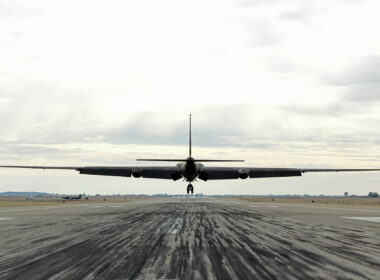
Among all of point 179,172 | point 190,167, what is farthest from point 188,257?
point 179,172

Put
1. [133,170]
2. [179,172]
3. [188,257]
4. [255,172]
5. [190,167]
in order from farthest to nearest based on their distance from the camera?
[255,172], [133,170], [179,172], [190,167], [188,257]

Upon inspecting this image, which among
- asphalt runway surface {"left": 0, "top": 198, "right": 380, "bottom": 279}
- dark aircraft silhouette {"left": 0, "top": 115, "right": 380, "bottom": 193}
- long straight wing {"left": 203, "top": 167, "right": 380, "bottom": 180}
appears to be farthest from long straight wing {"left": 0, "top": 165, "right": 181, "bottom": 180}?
asphalt runway surface {"left": 0, "top": 198, "right": 380, "bottom": 279}

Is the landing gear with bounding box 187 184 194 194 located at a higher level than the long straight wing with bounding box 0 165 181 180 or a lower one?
lower

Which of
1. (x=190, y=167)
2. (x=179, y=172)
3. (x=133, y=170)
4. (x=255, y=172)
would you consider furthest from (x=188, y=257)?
(x=255, y=172)

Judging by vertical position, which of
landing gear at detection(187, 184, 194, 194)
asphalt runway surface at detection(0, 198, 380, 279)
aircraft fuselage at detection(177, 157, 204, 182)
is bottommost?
asphalt runway surface at detection(0, 198, 380, 279)

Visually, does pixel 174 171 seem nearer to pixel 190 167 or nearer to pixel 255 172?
pixel 190 167

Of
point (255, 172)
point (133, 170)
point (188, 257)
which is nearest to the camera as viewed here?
point (188, 257)

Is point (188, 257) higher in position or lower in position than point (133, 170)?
lower

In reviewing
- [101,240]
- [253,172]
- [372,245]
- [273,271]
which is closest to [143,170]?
[253,172]

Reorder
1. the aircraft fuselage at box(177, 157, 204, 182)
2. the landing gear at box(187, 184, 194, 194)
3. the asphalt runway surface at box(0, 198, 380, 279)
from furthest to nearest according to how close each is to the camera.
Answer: the landing gear at box(187, 184, 194, 194), the aircraft fuselage at box(177, 157, 204, 182), the asphalt runway surface at box(0, 198, 380, 279)

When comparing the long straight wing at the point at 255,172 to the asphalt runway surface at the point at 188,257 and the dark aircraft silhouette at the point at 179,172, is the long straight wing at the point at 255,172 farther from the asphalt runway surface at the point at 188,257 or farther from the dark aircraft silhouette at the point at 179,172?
the asphalt runway surface at the point at 188,257

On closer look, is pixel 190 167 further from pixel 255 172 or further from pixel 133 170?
pixel 255 172

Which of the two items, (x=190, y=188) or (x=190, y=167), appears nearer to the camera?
(x=190, y=167)

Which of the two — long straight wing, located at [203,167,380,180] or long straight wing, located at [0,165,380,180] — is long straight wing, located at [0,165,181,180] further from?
long straight wing, located at [203,167,380,180]
